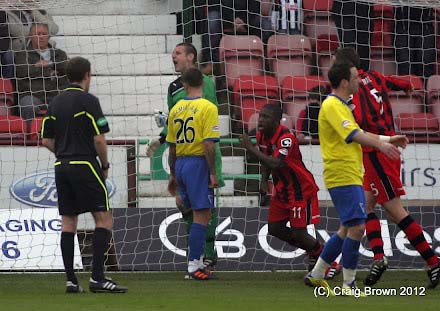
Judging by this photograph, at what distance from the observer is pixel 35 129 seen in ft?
47.7

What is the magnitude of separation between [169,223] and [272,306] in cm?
457

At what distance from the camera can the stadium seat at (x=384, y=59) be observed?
16.5 meters

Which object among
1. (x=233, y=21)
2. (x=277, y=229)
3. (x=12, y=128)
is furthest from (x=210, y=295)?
(x=233, y=21)

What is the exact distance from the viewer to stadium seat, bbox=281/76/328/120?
15.6 metres

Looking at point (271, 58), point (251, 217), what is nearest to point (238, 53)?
point (271, 58)

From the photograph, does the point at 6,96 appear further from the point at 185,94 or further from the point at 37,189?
the point at 185,94

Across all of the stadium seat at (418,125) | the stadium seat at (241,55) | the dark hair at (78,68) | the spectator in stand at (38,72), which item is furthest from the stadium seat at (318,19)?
the dark hair at (78,68)

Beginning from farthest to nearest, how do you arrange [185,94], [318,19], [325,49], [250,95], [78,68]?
[318,19]
[325,49]
[250,95]
[185,94]
[78,68]

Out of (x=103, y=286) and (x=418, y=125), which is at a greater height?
(x=418, y=125)

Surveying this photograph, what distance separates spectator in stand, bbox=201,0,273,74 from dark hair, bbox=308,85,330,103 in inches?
48.0

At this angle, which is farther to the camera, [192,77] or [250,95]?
[250,95]

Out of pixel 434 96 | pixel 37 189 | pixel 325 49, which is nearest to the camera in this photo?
pixel 37 189

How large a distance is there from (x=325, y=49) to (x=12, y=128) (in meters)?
4.30

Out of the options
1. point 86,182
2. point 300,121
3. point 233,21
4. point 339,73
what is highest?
point 233,21
